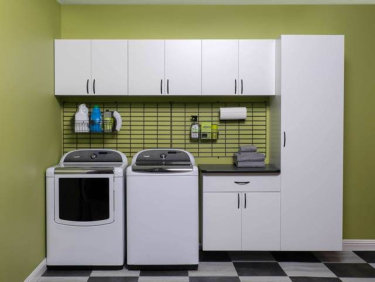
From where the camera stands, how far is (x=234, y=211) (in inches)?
148

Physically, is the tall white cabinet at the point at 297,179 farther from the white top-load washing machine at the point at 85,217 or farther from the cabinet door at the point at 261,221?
the white top-load washing machine at the point at 85,217

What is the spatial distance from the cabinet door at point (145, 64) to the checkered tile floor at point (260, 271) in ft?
5.32

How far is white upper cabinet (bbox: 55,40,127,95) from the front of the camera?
389 centimetres

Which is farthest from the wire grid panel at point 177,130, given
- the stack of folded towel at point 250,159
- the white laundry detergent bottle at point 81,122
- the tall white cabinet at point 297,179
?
the tall white cabinet at point 297,179

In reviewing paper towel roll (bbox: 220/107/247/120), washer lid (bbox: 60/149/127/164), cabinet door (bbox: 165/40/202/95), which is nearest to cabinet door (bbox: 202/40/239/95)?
cabinet door (bbox: 165/40/202/95)

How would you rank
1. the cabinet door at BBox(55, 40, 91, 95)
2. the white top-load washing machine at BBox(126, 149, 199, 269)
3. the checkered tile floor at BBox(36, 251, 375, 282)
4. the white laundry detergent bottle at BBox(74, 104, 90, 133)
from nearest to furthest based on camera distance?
the checkered tile floor at BBox(36, 251, 375, 282) < the white top-load washing machine at BBox(126, 149, 199, 269) < the cabinet door at BBox(55, 40, 91, 95) < the white laundry detergent bottle at BBox(74, 104, 90, 133)

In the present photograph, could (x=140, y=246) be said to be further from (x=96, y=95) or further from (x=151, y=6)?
(x=151, y=6)

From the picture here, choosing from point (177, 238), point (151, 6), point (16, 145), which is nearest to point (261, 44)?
point (151, 6)

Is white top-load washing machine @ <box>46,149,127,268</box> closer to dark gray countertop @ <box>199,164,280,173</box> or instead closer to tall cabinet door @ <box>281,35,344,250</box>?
dark gray countertop @ <box>199,164,280,173</box>

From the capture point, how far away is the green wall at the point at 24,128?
2826 millimetres

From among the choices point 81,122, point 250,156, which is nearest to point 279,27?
point 250,156

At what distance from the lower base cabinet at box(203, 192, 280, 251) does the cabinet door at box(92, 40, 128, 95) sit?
1.31m

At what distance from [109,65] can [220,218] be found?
5.59 ft

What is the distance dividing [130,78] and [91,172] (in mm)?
950
